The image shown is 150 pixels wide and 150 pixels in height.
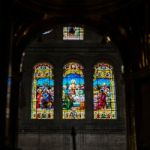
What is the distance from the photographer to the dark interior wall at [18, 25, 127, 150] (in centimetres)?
2217

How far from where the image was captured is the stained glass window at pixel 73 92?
2280 centimetres

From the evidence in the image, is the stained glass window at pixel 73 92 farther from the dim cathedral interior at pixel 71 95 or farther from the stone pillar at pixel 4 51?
the stone pillar at pixel 4 51

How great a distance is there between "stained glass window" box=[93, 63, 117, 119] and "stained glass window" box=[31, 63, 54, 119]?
2.59 meters

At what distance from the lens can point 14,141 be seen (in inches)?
456

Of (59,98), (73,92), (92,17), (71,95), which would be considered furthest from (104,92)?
(92,17)

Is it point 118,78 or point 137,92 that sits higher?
point 118,78

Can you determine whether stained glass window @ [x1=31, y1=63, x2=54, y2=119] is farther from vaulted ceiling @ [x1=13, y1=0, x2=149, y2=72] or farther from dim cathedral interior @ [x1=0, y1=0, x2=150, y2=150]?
vaulted ceiling @ [x1=13, y1=0, x2=149, y2=72]

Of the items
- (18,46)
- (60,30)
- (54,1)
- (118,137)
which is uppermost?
(60,30)

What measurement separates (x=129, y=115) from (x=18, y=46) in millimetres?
4056

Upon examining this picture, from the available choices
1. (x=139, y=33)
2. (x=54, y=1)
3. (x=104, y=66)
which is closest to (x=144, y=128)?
(x=139, y=33)

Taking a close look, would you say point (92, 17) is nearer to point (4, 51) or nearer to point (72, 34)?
point (4, 51)

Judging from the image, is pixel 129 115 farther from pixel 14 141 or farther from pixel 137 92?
pixel 14 141

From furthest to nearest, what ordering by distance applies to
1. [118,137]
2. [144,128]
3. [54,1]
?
[118,137]
[54,1]
[144,128]

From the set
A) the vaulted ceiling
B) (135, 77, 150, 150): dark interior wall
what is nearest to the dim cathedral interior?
the vaulted ceiling
